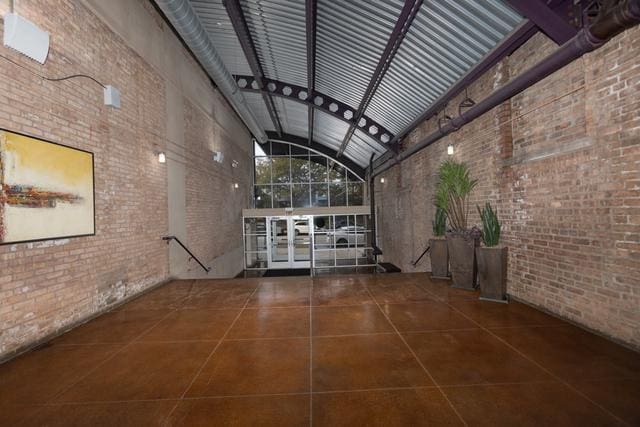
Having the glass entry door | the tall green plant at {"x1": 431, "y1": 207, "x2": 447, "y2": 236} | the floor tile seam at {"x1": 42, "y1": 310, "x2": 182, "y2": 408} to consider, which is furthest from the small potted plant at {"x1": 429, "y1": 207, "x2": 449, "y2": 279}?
the glass entry door

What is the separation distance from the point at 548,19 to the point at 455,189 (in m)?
2.47

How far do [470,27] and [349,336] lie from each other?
13.9ft

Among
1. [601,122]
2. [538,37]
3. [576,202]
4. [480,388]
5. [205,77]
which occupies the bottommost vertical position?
[480,388]

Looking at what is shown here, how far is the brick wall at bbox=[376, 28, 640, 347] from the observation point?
2.71 m

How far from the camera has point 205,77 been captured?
8.38 metres

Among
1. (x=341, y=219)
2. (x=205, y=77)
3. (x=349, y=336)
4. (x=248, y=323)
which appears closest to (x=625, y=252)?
(x=349, y=336)

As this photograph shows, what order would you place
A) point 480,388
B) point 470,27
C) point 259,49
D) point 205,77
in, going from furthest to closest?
point 205,77, point 259,49, point 470,27, point 480,388

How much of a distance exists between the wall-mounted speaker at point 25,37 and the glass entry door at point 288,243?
9972 mm

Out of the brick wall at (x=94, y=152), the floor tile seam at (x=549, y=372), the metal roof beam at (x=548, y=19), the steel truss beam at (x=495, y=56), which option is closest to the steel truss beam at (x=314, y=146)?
the brick wall at (x=94, y=152)

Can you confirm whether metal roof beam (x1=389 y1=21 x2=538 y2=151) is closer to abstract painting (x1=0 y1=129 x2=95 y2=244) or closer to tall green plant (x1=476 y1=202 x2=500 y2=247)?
tall green plant (x1=476 y1=202 x2=500 y2=247)

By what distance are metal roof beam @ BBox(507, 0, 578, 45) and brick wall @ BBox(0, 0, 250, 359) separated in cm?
467

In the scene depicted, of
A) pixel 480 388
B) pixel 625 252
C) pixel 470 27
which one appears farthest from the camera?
pixel 470 27

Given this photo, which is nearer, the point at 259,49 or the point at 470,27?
the point at 470,27

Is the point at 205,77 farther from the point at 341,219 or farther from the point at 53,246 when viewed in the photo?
the point at 341,219
